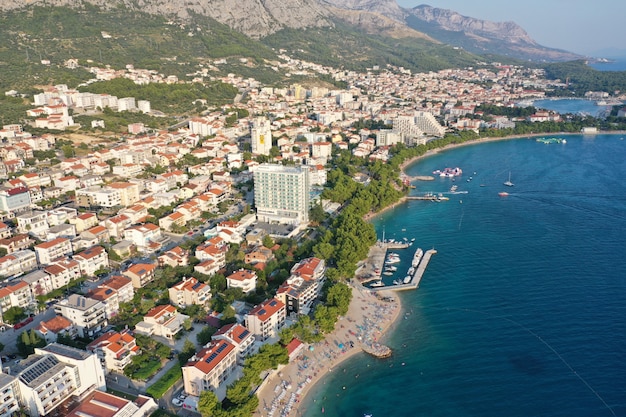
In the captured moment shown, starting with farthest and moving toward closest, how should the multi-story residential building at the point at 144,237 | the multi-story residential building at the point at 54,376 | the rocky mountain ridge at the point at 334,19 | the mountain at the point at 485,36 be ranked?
the mountain at the point at 485,36, the rocky mountain ridge at the point at 334,19, the multi-story residential building at the point at 144,237, the multi-story residential building at the point at 54,376

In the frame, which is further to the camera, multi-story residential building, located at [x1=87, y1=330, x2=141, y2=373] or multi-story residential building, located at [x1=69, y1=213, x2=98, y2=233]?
multi-story residential building, located at [x1=69, y1=213, x2=98, y2=233]

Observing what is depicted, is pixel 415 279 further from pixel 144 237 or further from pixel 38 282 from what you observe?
pixel 38 282

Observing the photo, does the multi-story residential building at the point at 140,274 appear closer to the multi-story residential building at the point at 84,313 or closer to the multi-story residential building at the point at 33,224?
the multi-story residential building at the point at 84,313

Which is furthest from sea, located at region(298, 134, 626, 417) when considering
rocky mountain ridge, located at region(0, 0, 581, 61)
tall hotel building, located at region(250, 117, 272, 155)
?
rocky mountain ridge, located at region(0, 0, 581, 61)

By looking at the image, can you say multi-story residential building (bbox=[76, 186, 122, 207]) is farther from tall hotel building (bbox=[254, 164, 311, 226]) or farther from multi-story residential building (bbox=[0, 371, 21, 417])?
multi-story residential building (bbox=[0, 371, 21, 417])

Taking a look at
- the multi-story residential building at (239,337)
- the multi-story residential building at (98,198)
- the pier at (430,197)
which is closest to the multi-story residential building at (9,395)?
the multi-story residential building at (239,337)

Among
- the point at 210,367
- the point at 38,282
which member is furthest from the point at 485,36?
the point at 210,367

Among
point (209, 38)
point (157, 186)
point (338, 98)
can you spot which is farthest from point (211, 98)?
point (157, 186)

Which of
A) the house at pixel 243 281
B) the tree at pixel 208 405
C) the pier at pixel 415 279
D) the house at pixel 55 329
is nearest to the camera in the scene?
the tree at pixel 208 405
